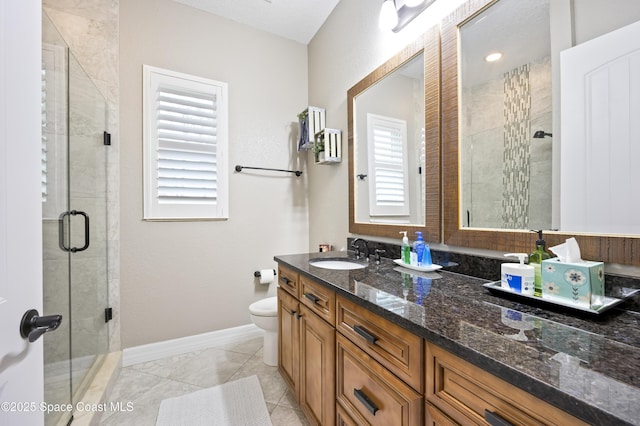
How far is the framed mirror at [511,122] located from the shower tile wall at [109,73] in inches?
91.0

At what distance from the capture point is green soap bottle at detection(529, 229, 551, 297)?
2.90 feet

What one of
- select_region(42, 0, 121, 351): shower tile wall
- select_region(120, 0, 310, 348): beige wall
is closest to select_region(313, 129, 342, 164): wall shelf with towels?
select_region(120, 0, 310, 348): beige wall

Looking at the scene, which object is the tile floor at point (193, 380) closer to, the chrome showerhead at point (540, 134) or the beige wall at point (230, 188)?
the beige wall at point (230, 188)

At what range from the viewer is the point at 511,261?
3.67ft

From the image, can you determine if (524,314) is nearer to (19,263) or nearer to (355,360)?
(355,360)

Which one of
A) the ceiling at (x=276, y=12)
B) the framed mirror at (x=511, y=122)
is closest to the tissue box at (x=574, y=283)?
the framed mirror at (x=511, y=122)

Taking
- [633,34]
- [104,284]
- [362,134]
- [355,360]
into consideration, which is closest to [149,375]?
[104,284]

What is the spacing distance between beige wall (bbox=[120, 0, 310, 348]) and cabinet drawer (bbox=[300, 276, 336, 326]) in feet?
4.17

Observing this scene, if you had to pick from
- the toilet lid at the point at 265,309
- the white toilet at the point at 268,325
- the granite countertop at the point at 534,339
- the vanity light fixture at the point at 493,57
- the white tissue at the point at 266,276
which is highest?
the vanity light fixture at the point at 493,57

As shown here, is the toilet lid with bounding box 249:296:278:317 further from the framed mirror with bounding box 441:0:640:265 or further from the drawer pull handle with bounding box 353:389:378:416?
the framed mirror with bounding box 441:0:640:265

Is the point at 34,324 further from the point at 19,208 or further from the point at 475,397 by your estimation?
the point at 475,397

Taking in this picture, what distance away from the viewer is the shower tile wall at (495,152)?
0.99m

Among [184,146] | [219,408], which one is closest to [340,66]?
[184,146]

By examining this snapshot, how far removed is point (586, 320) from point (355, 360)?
0.70 metres
